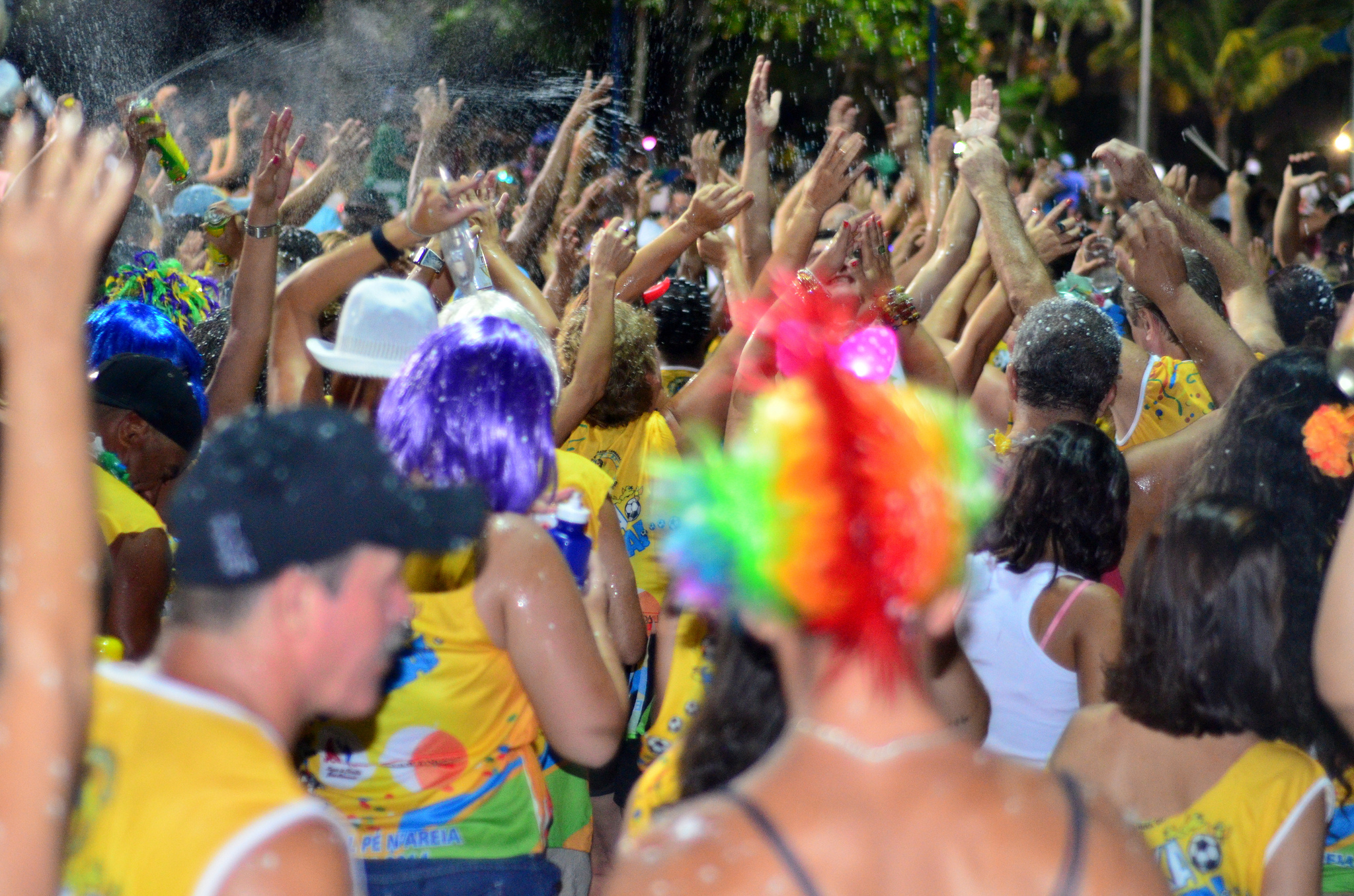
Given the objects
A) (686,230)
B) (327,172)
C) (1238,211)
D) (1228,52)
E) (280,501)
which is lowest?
(1228,52)

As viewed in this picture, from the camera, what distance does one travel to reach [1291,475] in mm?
3109

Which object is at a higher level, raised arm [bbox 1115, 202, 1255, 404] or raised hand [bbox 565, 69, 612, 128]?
raised arm [bbox 1115, 202, 1255, 404]

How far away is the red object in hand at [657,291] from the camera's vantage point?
203 inches

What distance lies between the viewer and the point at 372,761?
239 cm

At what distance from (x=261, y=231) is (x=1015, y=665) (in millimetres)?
2332

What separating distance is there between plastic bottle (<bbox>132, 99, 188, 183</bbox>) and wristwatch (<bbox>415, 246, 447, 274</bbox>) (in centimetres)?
93

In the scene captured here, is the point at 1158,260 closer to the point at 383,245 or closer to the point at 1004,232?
the point at 1004,232

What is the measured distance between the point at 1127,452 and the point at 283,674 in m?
2.97

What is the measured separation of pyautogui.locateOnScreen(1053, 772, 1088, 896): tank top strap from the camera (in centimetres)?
145

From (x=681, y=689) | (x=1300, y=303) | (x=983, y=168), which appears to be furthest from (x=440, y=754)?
(x=1300, y=303)

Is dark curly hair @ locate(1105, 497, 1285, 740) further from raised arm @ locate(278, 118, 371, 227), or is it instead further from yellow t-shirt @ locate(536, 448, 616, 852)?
raised arm @ locate(278, 118, 371, 227)

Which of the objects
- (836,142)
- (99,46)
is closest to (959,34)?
(99,46)

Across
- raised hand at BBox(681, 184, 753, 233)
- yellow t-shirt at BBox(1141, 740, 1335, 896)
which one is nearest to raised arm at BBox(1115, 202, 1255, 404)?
raised hand at BBox(681, 184, 753, 233)

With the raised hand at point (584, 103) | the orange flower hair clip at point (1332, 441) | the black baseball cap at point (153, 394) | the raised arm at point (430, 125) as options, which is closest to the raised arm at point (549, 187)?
the raised hand at point (584, 103)
